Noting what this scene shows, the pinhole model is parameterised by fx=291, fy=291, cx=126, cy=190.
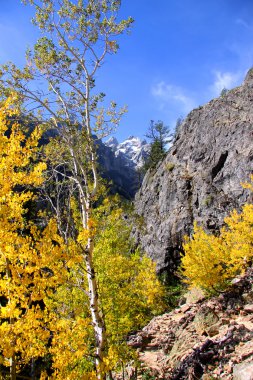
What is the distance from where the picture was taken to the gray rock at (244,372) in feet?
21.5

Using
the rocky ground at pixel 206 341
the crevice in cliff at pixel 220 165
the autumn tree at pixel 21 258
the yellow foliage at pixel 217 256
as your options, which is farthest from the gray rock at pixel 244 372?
the crevice in cliff at pixel 220 165

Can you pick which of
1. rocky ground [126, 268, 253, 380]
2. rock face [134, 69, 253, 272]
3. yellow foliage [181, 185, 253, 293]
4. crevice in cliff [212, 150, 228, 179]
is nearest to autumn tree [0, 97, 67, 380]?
rocky ground [126, 268, 253, 380]

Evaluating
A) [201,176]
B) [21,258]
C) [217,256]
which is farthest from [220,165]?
[21,258]

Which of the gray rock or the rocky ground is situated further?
the rocky ground

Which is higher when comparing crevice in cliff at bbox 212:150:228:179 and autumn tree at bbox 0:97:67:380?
crevice in cliff at bbox 212:150:228:179

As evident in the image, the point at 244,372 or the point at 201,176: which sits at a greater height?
the point at 201,176

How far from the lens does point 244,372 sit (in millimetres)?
6746

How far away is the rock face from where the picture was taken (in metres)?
24.9

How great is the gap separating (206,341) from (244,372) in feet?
10.3

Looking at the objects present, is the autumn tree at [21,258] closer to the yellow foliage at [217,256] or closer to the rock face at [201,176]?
the yellow foliage at [217,256]

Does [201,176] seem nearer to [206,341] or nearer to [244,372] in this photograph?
[206,341]

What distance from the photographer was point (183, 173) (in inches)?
1192

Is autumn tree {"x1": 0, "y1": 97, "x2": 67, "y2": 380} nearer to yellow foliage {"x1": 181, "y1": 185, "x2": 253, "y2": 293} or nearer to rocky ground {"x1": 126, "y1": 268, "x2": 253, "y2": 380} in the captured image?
rocky ground {"x1": 126, "y1": 268, "x2": 253, "y2": 380}

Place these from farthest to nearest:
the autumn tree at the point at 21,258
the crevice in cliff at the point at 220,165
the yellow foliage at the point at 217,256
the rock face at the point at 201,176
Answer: the crevice in cliff at the point at 220,165
the rock face at the point at 201,176
the yellow foliage at the point at 217,256
the autumn tree at the point at 21,258
